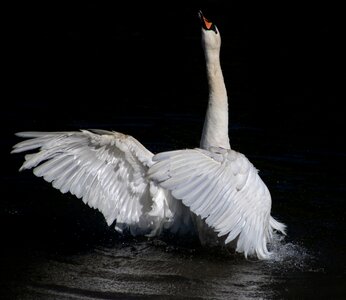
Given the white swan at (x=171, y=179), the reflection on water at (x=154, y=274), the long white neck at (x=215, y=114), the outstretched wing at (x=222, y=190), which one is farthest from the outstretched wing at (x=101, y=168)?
the outstretched wing at (x=222, y=190)

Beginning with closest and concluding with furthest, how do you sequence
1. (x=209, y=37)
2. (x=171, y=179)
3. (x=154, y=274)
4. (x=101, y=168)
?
1. (x=171, y=179)
2. (x=154, y=274)
3. (x=101, y=168)
4. (x=209, y=37)

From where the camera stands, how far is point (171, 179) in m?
8.27

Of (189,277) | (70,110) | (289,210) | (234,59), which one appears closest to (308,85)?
(234,59)

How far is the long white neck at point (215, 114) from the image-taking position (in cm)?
958

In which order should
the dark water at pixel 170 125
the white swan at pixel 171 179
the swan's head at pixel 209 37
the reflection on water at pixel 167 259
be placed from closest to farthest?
the white swan at pixel 171 179
the reflection on water at pixel 167 259
the dark water at pixel 170 125
the swan's head at pixel 209 37

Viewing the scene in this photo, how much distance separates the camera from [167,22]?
80.2 ft

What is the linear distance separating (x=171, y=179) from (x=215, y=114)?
63.3 inches

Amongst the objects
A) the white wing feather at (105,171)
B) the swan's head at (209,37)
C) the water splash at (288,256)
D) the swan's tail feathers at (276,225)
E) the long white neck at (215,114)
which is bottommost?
the water splash at (288,256)

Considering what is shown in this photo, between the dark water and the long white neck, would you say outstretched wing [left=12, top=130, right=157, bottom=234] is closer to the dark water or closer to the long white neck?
the dark water

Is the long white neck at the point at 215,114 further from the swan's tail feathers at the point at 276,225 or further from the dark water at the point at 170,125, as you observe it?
the dark water at the point at 170,125

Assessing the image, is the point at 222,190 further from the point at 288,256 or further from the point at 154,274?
the point at 288,256

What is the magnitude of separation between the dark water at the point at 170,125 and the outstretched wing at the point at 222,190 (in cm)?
52

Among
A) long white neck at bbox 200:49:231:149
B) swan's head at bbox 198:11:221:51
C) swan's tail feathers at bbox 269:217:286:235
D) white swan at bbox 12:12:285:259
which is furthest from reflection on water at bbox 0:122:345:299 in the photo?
swan's head at bbox 198:11:221:51

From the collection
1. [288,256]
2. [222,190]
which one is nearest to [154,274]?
[222,190]
